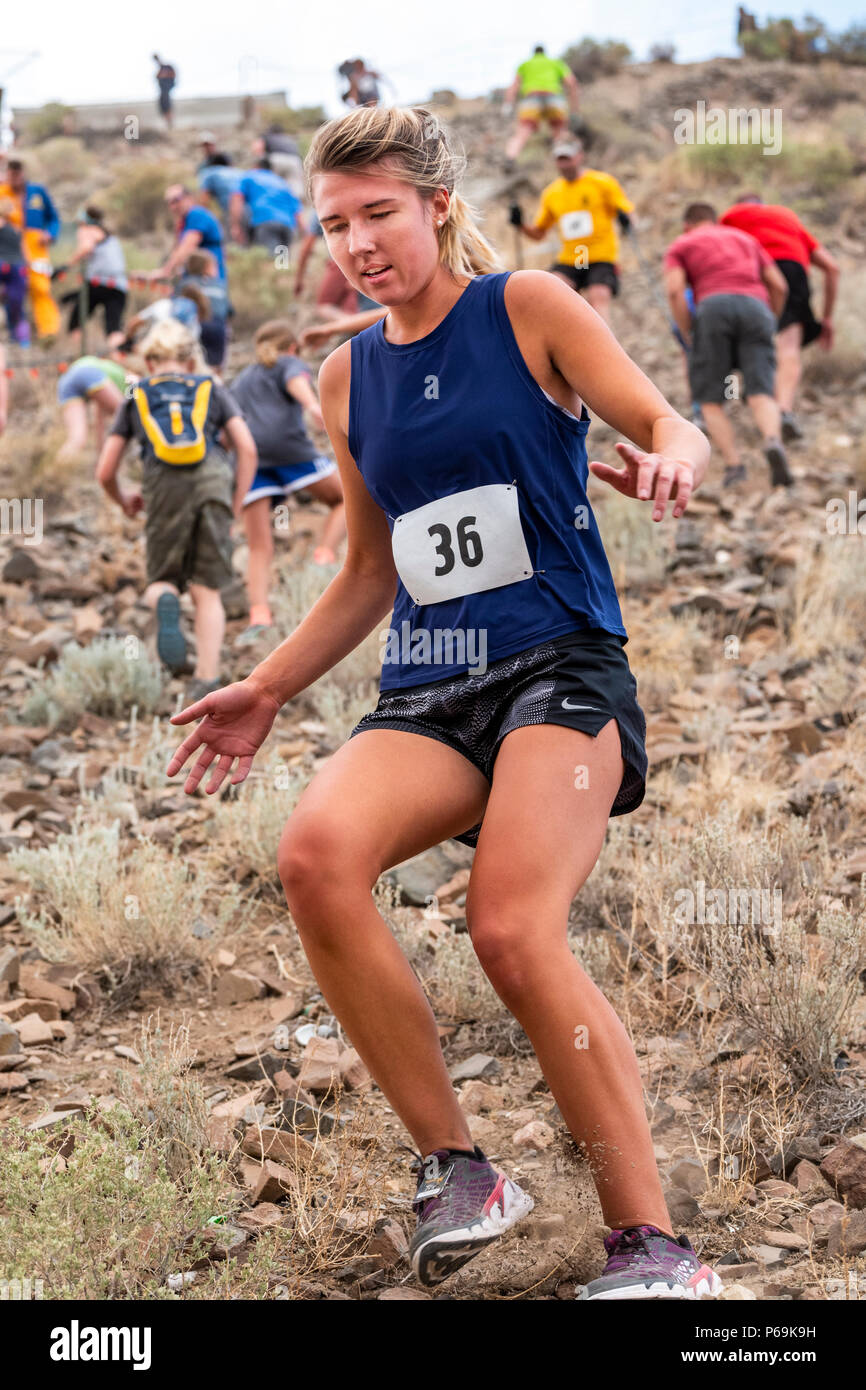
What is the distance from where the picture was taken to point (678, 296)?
28.6 feet

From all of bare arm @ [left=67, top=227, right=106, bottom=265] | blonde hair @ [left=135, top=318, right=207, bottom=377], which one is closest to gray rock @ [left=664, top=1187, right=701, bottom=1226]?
blonde hair @ [left=135, top=318, right=207, bottom=377]

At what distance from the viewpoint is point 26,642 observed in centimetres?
712

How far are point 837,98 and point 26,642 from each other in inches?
798

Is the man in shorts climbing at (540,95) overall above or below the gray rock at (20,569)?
above

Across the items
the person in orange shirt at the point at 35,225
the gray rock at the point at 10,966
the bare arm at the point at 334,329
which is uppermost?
the person in orange shirt at the point at 35,225

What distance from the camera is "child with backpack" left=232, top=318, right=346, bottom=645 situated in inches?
270

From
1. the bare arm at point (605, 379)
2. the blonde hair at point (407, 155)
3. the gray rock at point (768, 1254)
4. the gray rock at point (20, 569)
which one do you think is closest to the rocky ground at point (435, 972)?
the gray rock at point (768, 1254)

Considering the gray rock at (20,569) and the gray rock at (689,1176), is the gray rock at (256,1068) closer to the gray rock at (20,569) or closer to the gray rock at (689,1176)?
the gray rock at (689,1176)

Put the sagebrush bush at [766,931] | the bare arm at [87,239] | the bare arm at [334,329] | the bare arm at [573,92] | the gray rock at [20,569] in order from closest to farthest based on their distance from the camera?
the sagebrush bush at [766,931] < the bare arm at [334,329] < the gray rock at [20,569] < the bare arm at [87,239] < the bare arm at [573,92]

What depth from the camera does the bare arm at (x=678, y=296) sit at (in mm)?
8664

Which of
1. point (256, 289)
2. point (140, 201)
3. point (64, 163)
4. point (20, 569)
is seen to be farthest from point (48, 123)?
point (20, 569)

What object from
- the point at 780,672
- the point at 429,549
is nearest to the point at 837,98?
the point at 780,672

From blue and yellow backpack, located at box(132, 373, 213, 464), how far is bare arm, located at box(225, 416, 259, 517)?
0.18 metres

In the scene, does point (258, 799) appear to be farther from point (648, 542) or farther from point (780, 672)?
point (648, 542)
